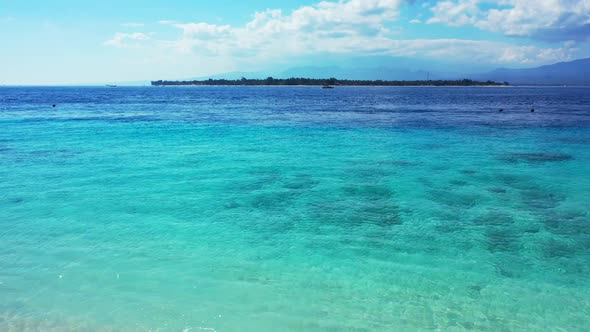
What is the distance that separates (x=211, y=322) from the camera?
8.11 meters

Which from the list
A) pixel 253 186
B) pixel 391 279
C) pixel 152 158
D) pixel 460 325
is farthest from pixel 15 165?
pixel 460 325

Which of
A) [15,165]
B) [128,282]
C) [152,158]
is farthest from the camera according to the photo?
[152,158]

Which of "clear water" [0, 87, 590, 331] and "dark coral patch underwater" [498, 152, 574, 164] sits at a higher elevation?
"dark coral patch underwater" [498, 152, 574, 164]

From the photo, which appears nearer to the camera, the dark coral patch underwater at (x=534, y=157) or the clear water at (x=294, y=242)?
the clear water at (x=294, y=242)

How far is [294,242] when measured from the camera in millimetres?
12211

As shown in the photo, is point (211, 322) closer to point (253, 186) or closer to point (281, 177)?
point (253, 186)

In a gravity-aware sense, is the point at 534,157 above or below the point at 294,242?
above

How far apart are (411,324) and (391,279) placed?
191cm

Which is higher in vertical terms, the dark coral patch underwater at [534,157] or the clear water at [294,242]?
the dark coral patch underwater at [534,157]

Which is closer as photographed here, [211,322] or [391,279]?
[211,322]

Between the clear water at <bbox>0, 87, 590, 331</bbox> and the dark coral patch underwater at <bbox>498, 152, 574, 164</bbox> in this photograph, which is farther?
the dark coral patch underwater at <bbox>498, 152, 574, 164</bbox>

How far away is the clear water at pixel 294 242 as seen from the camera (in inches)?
333

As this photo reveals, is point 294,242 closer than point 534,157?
Yes

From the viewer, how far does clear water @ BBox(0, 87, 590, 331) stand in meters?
8.46
